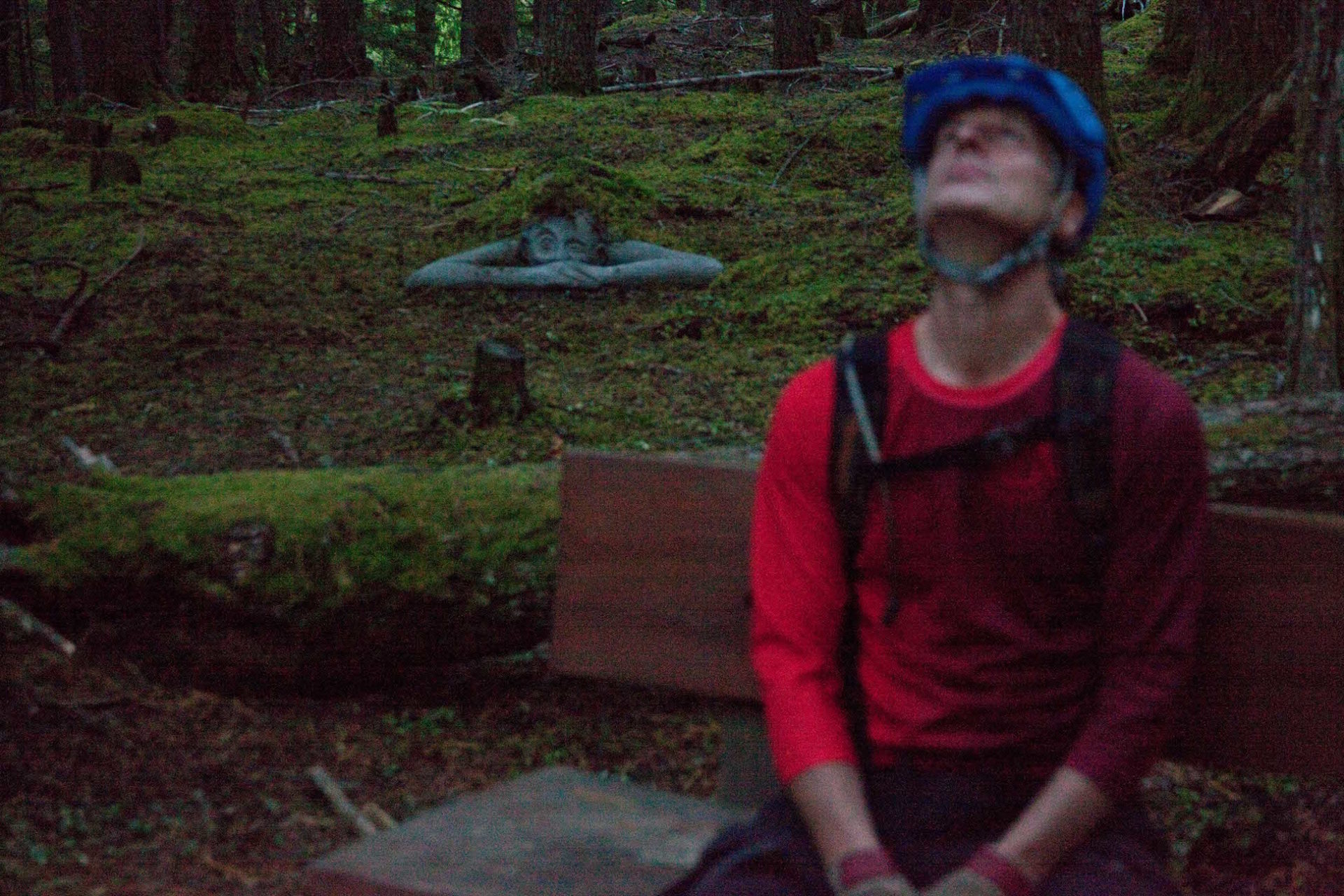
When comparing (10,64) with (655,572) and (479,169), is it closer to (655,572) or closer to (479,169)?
(479,169)

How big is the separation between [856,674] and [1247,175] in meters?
7.14

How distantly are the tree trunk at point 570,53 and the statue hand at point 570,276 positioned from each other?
8368 millimetres

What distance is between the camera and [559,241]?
9.31 metres

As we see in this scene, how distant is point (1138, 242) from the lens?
783cm

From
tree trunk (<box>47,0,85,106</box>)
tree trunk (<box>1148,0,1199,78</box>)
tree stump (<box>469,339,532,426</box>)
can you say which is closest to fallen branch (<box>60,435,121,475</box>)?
tree stump (<box>469,339,532,426</box>)

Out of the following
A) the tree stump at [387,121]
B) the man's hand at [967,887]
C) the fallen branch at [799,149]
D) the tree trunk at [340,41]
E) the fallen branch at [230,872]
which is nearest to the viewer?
the man's hand at [967,887]

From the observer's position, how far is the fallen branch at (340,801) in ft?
12.3

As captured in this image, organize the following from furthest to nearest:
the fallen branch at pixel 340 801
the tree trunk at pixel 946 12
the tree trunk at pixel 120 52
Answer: the tree trunk at pixel 946 12, the tree trunk at pixel 120 52, the fallen branch at pixel 340 801

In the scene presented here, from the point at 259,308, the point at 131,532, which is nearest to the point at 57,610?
the point at 131,532

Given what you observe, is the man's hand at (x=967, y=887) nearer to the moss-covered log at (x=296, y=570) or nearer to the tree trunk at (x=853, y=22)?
the moss-covered log at (x=296, y=570)

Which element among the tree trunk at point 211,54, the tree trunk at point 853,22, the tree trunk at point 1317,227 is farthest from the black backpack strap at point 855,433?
the tree trunk at point 853,22

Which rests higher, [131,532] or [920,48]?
[920,48]

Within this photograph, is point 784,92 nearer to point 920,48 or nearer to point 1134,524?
point 920,48

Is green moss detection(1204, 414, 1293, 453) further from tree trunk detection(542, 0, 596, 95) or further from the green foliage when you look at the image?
tree trunk detection(542, 0, 596, 95)
